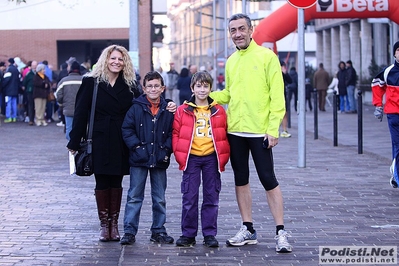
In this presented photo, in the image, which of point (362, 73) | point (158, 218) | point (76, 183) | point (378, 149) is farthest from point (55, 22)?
point (158, 218)

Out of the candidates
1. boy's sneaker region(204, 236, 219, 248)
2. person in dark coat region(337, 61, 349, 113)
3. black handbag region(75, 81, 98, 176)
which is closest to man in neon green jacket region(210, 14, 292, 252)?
boy's sneaker region(204, 236, 219, 248)

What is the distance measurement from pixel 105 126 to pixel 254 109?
131 cm

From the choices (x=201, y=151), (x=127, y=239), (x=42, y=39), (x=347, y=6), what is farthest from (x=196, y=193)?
(x=42, y=39)

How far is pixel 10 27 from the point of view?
4097 cm

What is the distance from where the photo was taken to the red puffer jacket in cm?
730

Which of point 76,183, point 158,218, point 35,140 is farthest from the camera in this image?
point 35,140

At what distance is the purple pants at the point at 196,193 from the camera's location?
7.37 m

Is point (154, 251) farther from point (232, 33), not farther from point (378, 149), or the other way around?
point (378, 149)

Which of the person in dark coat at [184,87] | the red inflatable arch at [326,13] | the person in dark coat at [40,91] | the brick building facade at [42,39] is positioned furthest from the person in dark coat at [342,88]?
the brick building facade at [42,39]

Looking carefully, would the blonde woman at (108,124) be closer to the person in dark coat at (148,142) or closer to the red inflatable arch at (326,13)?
the person in dark coat at (148,142)

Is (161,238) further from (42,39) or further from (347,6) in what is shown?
(42,39)

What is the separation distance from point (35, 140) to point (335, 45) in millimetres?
33751

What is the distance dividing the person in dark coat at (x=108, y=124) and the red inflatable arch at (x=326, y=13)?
1377cm

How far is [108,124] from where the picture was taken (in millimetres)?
7551
